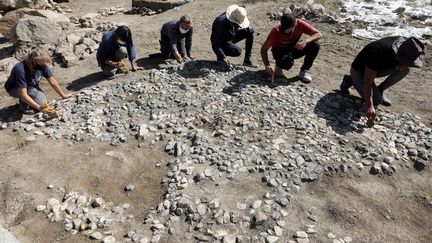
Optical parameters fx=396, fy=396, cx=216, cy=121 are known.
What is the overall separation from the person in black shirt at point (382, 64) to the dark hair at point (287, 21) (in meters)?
1.31

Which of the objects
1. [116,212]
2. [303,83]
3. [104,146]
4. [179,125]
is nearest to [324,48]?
[303,83]

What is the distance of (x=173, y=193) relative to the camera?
552 cm

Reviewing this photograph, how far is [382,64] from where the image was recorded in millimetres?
6211

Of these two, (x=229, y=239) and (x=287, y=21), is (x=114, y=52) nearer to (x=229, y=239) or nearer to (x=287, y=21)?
(x=287, y=21)

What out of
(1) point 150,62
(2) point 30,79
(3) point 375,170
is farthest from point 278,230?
(1) point 150,62

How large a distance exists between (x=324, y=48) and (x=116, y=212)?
6734 mm

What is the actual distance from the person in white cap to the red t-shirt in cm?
86

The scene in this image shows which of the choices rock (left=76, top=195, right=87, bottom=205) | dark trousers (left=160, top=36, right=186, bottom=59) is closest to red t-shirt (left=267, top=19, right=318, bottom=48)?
dark trousers (left=160, top=36, right=186, bottom=59)

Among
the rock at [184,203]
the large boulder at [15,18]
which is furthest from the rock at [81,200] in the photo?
the large boulder at [15,18]

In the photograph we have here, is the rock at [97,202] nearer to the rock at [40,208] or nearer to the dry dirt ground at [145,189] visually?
the dry dirt ground at [145,189]

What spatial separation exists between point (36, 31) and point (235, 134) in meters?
6.78

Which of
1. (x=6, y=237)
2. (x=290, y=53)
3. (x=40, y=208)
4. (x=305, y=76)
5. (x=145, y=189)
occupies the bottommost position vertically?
(x=40, y=208)

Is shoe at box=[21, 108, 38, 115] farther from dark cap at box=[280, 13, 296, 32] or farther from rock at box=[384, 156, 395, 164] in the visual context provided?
rock at box=[384, 156, 395, 164]

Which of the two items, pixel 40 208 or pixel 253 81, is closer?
pixel 40 208
